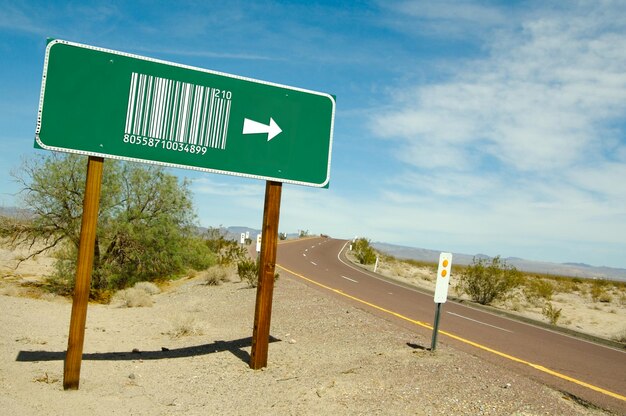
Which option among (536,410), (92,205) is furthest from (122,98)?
(536,410)

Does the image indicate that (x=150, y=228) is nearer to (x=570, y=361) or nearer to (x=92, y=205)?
(x=92, y=205)

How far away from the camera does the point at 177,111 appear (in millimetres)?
7656

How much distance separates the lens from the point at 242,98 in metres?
8.01

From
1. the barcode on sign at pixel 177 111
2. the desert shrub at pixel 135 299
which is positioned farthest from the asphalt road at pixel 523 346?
the desert shrub at pixel 135 299

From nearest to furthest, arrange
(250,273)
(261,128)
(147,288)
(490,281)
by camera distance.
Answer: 1. (261,128)
2. (250,273)
3. (147,288)
4. (490,281)

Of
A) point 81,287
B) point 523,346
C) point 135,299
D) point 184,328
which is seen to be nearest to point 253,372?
point 81,287

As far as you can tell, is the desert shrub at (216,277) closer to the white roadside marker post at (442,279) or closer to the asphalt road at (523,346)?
the asphalt road at (523,346)

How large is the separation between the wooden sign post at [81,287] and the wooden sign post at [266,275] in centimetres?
248

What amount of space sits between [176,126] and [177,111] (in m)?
0.23

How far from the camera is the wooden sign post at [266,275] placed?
8.05 meters

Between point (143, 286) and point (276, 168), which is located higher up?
point (276, 168)

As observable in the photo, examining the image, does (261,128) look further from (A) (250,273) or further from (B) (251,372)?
(A) (250,273)

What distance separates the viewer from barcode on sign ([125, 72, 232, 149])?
7371mm

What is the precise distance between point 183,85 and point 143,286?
1121 centimetres
